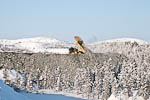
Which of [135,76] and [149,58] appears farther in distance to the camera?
[149,58]

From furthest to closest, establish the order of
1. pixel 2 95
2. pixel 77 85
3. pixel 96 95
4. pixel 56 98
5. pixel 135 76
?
pixel 77 85 → pixel 96 95 → pixel 56 98 → pixel 135 76 → pixel 2 95

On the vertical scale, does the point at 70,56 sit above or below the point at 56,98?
above

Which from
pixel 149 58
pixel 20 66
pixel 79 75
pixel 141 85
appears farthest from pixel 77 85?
pixel 149 58

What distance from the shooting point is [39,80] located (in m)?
111

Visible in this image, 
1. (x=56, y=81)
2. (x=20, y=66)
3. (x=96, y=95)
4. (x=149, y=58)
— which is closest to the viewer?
(x=96, y=95)

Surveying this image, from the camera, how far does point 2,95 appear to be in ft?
111

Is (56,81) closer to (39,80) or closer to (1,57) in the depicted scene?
(39,80)

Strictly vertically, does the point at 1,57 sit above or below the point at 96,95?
above

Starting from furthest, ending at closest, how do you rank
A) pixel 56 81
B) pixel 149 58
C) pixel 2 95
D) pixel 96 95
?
1. pixel 149 58
2. pixel 56 81
3. pixel 96 95
4. pixel 2 95

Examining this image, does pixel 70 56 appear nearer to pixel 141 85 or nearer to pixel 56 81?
pixel 56 81

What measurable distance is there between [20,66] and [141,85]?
72905 millimetres

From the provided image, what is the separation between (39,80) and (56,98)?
97.6ft

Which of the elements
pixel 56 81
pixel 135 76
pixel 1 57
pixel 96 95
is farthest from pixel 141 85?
pixel 1 57

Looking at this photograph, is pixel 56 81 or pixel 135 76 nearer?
pixel 135 76
